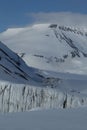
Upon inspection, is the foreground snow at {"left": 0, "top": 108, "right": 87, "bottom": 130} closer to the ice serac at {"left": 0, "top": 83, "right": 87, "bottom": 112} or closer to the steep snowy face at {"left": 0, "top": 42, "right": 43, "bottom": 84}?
the ice serac at {"left": 0, "top": 83, "right": 87, "bottom": 112}

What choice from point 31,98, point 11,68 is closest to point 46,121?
point 31,98

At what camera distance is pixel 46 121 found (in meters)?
12.9

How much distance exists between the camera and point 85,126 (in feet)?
38.8

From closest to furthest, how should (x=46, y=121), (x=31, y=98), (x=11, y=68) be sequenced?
1. (x=46, y=121)
2. (x=31, y=98)
3. (x=11, y=68)

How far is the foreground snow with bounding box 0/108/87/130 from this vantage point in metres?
11.7

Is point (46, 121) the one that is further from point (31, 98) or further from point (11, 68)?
point (11, 68)

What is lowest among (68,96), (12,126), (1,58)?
(12,126)

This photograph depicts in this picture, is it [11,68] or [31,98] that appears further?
[11,68]

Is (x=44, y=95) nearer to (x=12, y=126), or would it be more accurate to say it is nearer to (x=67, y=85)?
(x=67, y=85)

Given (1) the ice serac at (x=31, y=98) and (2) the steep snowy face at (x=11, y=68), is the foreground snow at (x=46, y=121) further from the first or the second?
(2) the steep snowy face at (x=11, y=68)

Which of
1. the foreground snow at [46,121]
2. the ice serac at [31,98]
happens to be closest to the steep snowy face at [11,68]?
the ice serac at [31,98]

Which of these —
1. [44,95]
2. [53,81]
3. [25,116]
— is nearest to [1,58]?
[53,81]

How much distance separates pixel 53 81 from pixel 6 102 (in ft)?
82.7

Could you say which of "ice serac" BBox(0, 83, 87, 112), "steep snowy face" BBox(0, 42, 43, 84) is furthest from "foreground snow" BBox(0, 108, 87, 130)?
"steep snowy face" BBox(0, 42, 43, 84)
